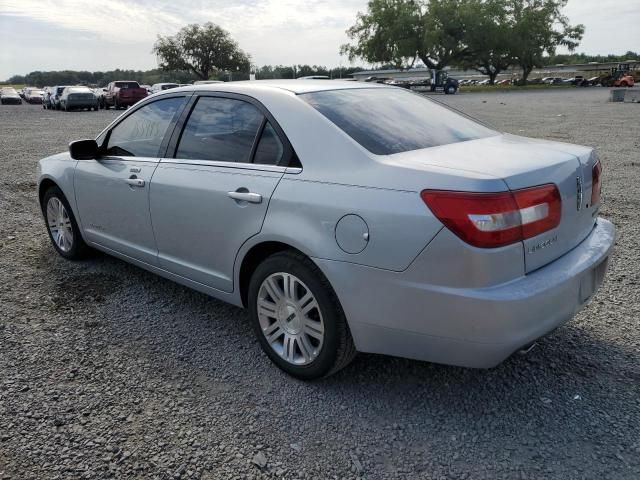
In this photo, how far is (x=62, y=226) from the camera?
16.9 ft

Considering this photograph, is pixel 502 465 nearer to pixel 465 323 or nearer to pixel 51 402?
pixel 465 323

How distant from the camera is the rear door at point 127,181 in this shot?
3.90 m

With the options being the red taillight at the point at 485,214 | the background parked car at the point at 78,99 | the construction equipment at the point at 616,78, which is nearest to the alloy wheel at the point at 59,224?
the red taillight at the point at 485,214

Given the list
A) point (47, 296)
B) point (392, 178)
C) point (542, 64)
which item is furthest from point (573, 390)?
point (542, 64)

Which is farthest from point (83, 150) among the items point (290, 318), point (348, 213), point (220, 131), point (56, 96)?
point (56, 96)

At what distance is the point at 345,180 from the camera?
270 cm

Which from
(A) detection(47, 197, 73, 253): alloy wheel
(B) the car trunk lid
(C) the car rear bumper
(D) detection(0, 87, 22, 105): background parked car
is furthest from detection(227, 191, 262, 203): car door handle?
(D) detection(0, 87, 22, 105): background parked car

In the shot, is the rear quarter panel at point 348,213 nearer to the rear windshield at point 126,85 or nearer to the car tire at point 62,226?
the car tire at point 62,226

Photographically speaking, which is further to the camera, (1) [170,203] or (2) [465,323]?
(1) [170,203]

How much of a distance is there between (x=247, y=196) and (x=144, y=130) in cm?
150

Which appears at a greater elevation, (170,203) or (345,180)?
(345,180)

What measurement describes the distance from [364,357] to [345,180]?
1.20m

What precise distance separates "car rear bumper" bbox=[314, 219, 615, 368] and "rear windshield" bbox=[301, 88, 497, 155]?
2.28ft

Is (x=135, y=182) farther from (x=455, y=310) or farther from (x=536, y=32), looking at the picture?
(x=536, y=32)
